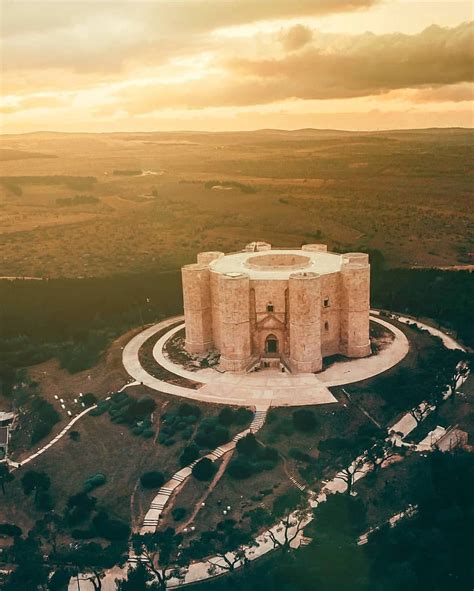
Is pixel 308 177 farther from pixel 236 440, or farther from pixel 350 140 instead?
pixel 236 440

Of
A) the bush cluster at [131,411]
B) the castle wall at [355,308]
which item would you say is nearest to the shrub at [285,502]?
the bush cluster at [131,411]

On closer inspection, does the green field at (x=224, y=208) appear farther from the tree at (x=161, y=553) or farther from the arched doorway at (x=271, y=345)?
the tree at (x=161, y=553)

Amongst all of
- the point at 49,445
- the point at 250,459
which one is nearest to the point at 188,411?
the point at 250,459

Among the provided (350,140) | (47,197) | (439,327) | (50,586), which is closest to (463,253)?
(439,327)

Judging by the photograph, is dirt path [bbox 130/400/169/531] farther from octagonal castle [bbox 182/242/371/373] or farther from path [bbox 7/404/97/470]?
octagonal castle [bbox 182/242/371/373]

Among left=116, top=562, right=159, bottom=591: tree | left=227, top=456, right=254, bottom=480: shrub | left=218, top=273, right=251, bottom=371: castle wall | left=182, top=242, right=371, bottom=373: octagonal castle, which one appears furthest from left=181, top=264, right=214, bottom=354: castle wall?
left=116, top=562, right=159, bottom=591: tree
